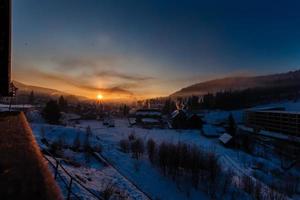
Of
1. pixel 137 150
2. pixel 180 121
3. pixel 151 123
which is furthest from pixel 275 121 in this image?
pixel 151 123

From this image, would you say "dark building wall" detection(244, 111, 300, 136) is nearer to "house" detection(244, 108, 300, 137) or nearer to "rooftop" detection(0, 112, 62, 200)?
"house" detection(244, 108, 300, 137)

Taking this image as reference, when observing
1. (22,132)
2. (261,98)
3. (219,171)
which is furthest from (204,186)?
(261,98)

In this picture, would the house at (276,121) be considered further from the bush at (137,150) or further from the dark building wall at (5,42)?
the dark building wall at (5,42)

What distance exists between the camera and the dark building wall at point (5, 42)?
16.0 feet

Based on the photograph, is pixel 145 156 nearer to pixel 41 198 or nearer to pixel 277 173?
pixel 277 173

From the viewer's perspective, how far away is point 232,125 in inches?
2275

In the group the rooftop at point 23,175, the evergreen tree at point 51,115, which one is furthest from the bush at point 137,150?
the evergreen tree at point 51,115

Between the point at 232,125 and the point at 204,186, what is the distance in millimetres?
39964

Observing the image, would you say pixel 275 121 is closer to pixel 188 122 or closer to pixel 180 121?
pixel 188 122

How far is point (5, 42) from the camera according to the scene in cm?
554

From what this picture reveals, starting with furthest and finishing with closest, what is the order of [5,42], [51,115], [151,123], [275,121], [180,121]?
[151,123]
[180,121]
[51,115]
[275,121]
[5,42]

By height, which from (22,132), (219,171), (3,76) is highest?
(3,76)

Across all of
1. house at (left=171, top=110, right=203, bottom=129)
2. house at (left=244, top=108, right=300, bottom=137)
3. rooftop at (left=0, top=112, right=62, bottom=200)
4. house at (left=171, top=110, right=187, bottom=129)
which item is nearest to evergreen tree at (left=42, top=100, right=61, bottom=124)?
house at (left=171, top=110, right=187, bottom=129)

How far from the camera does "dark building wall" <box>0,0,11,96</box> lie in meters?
4.88
